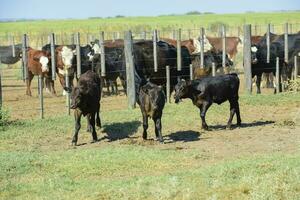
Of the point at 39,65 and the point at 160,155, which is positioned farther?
the point at 39,65

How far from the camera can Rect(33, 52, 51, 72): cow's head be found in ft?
70.1

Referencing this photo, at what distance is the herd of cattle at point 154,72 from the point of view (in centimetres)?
1256

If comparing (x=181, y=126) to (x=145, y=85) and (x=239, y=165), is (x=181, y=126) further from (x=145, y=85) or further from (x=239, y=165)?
(x=239, y=165)

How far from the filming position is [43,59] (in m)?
21.5

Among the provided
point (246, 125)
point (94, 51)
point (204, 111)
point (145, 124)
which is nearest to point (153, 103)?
point (145, 124)

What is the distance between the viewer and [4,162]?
10422mm

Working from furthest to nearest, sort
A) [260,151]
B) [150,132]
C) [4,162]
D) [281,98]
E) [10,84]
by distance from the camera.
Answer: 1. [10,84]
2. [281,98]
3. [150,132]
4. [260,151]
5. [4,162]

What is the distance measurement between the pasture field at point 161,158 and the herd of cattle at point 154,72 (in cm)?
62

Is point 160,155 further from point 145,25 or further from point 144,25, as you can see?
point 145,25

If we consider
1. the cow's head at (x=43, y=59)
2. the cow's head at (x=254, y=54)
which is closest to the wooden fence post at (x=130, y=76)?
the cow's head at (x=254, y=54)

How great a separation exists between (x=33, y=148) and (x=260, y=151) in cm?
434

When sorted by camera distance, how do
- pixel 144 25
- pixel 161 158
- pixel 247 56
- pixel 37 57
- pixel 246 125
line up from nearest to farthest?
1. pixel 161 158
2. pixel 246 125
3. pixel 247 56
4. pixel 37 57
5. pixel 144 25

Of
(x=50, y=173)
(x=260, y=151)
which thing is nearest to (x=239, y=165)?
(x=260, y=151)

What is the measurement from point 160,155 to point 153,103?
158cm
